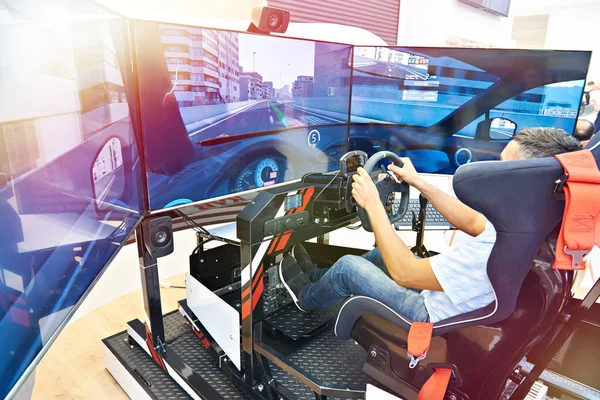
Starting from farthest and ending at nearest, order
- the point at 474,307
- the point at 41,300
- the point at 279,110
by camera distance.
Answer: the point at 279,110, the point at 474,307, the point at 41,300

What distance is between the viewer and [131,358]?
202cm

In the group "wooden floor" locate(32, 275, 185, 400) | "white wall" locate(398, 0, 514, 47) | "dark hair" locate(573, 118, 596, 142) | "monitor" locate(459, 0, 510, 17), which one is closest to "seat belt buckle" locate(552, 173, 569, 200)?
"wooden floor" locate(32, 275, 185, 400)

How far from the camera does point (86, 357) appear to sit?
2.20 metres

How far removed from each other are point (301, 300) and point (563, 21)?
34.6ft

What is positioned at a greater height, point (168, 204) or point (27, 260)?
point (27, 260)

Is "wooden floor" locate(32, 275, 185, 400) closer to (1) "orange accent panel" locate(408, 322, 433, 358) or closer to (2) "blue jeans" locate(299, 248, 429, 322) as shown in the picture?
(2) "blue jeans" locate(299, 248, 429, 322)

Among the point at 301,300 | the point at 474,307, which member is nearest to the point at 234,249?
the point at 301,300

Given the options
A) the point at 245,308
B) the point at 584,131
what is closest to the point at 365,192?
the point at 245,308

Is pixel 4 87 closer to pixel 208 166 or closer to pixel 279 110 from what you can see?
pixel 208 166

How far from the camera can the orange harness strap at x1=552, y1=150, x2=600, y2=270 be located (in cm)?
90

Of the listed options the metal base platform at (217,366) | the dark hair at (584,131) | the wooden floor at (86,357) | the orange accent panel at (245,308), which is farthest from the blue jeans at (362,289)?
the dark hair at (584,131)

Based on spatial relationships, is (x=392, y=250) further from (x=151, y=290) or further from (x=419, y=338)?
(x=151, y=290)

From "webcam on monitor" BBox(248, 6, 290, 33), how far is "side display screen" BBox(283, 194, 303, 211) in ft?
2.81

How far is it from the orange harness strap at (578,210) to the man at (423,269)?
0.75 ft
